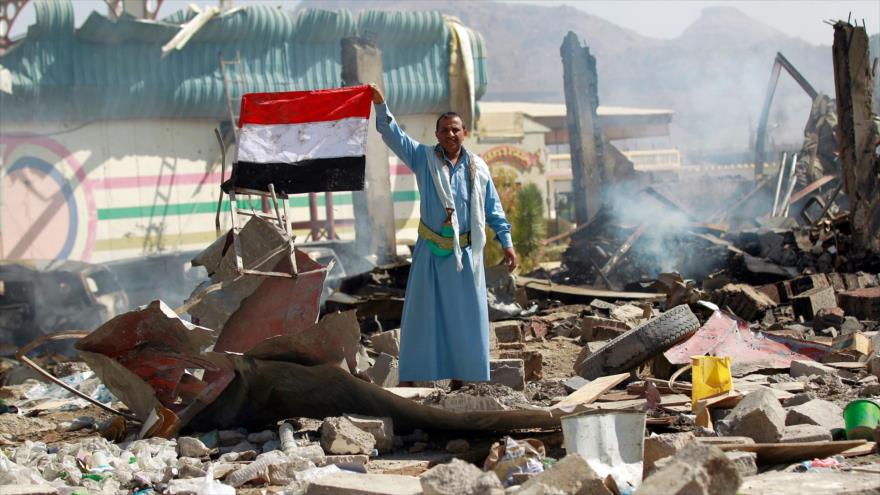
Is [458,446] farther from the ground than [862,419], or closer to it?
closer to it

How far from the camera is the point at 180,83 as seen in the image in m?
21.8

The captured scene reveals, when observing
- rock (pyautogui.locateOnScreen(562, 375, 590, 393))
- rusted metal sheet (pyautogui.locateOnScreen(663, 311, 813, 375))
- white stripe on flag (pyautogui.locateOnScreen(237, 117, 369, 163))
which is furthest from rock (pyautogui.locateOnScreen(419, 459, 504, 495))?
rusted metal sheet (pyautogui.locateOnScreen(663, 311, 813, 375))

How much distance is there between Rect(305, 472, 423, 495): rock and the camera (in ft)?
14.2

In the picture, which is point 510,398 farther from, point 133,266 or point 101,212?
point 101,212

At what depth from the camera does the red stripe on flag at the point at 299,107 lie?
7.10 metres

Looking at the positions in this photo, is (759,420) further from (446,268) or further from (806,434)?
(446,268)

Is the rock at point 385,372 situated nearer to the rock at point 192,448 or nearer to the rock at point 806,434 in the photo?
the rock at point 192,448

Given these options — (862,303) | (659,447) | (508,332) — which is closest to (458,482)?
(659,447)

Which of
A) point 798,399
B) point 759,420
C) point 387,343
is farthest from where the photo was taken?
point 387,343

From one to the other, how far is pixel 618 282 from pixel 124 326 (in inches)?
369

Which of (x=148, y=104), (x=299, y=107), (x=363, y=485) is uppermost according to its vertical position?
(x=148, y=104)

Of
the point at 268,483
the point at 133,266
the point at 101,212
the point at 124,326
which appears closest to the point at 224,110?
the point at 101,212

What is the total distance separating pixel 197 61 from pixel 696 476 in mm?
20156

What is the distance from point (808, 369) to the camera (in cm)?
707
